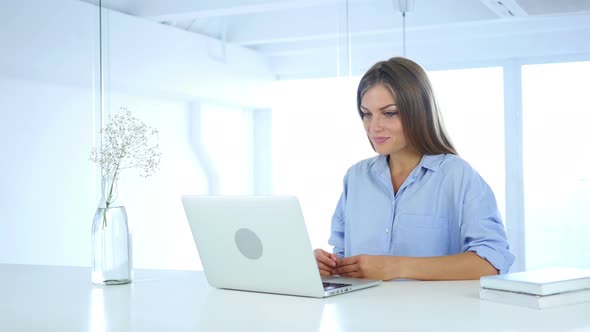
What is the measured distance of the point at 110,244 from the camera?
2141mm

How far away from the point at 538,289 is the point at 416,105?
3.21 ft

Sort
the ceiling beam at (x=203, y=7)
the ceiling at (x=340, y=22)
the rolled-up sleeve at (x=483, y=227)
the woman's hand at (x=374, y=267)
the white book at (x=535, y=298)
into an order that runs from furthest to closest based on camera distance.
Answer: the ceiling beam at (x=203, y=7) < the ceiling at (x=340, y=22) < the rolled-up sleeve at (x=483, y=227) < the woman's hand at (x=374, y=267) < the white book at (x=535, y=298)

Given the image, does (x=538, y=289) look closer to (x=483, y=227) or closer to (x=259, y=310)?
(x=259, y=310)

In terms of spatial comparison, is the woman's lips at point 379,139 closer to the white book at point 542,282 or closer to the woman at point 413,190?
the woman at point 413,190

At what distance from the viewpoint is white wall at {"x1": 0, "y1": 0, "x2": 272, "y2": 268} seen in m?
3.45

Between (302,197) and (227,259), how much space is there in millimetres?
2230

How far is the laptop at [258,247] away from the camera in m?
1.79

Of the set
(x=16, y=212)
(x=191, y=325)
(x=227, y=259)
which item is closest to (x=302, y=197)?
(x=16, y=212)

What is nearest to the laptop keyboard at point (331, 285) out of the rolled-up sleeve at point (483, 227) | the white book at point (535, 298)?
the white book at point (535, 298)

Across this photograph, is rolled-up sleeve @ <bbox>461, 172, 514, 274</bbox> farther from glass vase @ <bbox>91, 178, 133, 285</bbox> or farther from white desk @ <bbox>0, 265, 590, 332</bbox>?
glass vase @ <bbox>91, 178, 133, 285</bbox>

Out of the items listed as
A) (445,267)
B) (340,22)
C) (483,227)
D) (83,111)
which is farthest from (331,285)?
→ (340,22)

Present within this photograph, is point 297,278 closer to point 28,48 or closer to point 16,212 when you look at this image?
point 16,212

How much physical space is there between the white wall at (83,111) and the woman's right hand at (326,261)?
5.61ft

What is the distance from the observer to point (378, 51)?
4152mm
